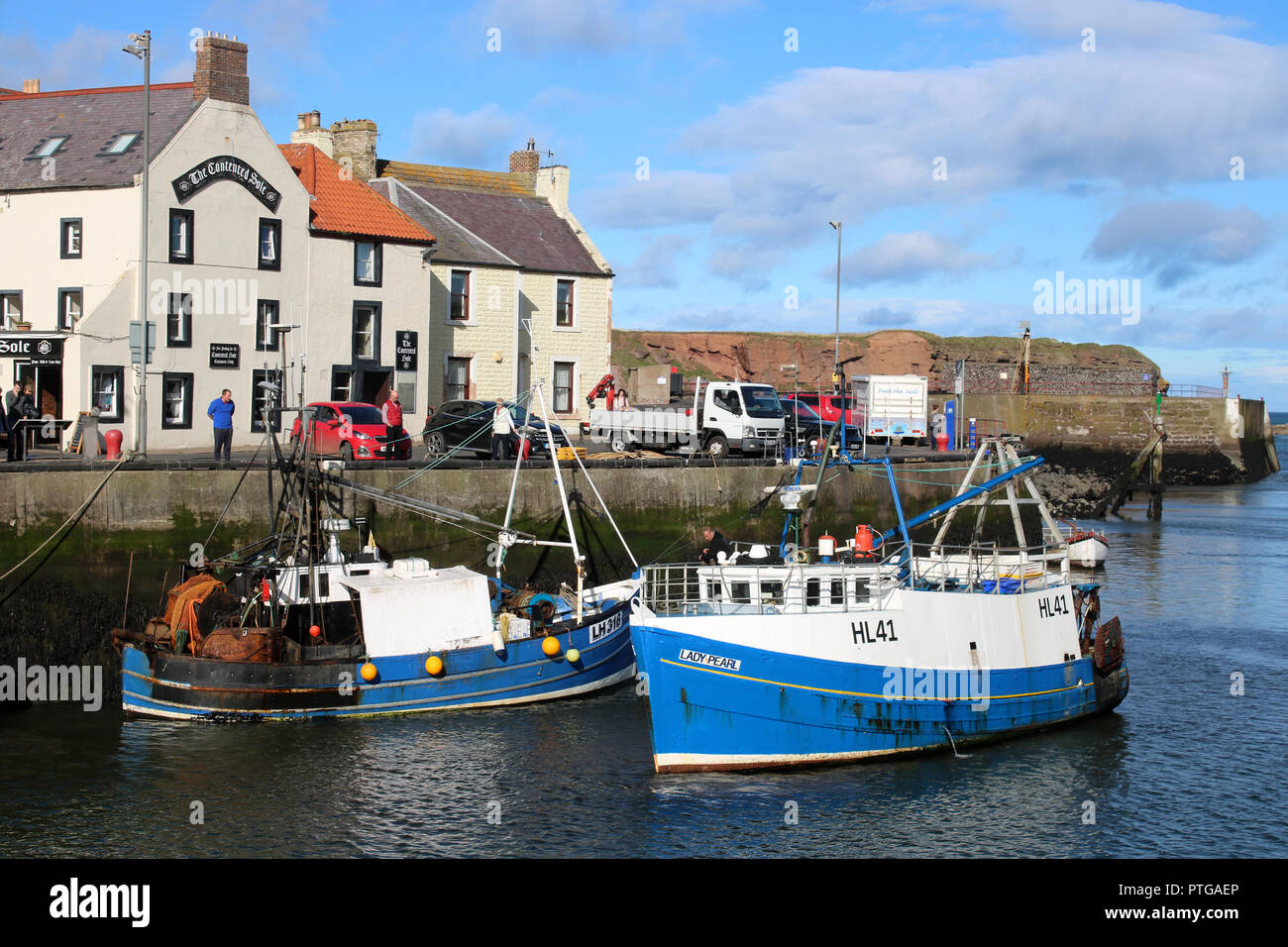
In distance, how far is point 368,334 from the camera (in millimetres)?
43031

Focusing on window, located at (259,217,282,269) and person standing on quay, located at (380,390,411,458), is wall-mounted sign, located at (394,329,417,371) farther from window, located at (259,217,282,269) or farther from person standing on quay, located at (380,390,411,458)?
person standing on quay, located at (380,390,411,458)

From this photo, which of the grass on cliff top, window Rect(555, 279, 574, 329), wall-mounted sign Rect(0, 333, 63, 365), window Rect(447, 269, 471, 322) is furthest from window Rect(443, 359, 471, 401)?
the grass on cliff top

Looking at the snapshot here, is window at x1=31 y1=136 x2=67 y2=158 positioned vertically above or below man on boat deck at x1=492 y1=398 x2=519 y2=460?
above

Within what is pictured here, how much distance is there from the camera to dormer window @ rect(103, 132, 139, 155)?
37656 mm

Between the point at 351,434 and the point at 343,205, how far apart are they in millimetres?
12293

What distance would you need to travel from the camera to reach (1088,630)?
82.0 ft

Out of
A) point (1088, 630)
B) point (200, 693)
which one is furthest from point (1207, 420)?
point (200, 693)

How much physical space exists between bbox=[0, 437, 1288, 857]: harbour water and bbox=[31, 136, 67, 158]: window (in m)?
21.2

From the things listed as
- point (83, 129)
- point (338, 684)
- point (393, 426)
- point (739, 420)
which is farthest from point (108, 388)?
point (739, 420)

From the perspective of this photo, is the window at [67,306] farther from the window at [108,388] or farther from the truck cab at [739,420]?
the truck cab at [739,420]

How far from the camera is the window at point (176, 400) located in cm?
3678

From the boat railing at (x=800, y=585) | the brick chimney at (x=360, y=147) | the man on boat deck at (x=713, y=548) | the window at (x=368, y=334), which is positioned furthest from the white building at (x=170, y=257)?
the boat railing at (x=800, y=585)

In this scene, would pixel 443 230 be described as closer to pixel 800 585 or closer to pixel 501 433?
pixel 501 433

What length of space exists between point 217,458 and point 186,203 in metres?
10.8
